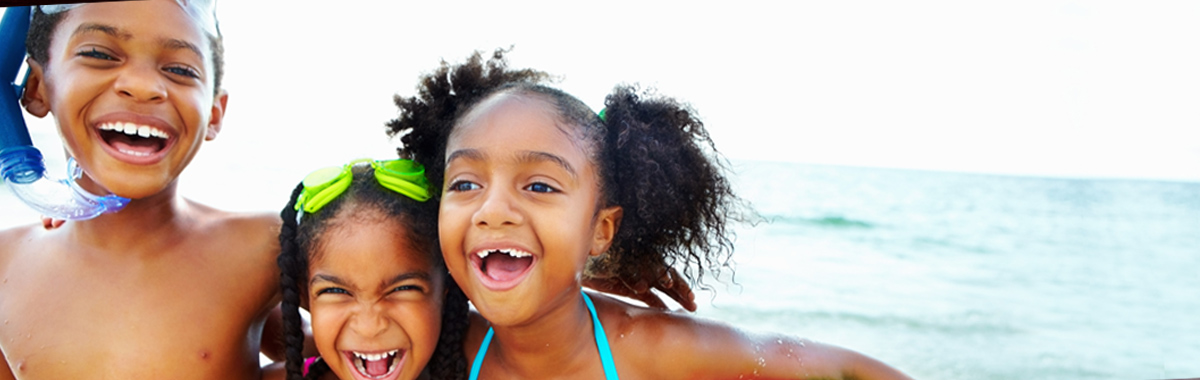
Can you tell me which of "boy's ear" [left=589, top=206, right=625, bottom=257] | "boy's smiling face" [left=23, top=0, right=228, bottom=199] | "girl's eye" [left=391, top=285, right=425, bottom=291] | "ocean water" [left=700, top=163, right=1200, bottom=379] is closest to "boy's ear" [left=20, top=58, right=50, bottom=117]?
"boy's smiling face" [left=23, top=0, right=228, bottom=199]

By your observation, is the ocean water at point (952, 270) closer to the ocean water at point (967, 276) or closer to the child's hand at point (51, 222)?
the ocean water at point (967, 276)

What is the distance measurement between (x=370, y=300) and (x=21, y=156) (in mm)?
987

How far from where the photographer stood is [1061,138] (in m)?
17.1

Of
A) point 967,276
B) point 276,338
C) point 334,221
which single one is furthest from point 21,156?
point 967,276

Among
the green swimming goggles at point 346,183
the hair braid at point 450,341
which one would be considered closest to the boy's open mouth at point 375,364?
the hair braid at point 450,341

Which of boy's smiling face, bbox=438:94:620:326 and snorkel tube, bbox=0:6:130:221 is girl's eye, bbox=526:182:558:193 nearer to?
boy's smiling face, bbox=438:94:620:326

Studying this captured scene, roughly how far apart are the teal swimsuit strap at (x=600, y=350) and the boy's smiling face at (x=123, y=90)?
0.95m

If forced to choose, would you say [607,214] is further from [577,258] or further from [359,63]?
[359,63]

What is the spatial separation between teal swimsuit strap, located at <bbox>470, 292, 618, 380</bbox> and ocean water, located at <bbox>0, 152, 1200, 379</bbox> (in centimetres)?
297

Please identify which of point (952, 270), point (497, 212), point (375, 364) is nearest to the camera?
point (497, 212)

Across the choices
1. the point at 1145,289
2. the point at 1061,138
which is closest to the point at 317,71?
the point at 1145,289

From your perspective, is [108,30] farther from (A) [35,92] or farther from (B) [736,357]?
(B) [736,357]

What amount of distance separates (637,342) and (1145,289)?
10727 millimetres

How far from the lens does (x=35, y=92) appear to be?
7.51ft
